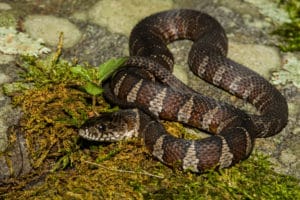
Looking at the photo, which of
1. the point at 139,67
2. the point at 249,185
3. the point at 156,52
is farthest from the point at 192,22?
the point at 249,185

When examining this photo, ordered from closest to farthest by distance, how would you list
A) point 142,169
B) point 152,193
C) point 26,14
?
point 152,193, point 142,169, point 26,14

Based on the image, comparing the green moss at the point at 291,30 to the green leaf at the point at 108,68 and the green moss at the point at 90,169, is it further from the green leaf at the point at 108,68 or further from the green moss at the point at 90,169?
the green leaf at the point at 108,68

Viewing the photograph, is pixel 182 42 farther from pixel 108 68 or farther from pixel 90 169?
pixel 90 169

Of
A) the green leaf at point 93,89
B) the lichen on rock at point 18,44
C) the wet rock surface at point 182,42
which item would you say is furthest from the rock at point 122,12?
the green leaf at point 93,89

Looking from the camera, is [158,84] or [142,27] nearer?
[158,84]

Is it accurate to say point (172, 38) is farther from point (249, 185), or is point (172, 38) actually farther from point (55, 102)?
point (249, 185)

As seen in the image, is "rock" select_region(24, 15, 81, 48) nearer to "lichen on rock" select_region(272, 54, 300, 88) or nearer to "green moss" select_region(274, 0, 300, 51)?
"lichen on rock" select_region(272, 54, 300, 88)
